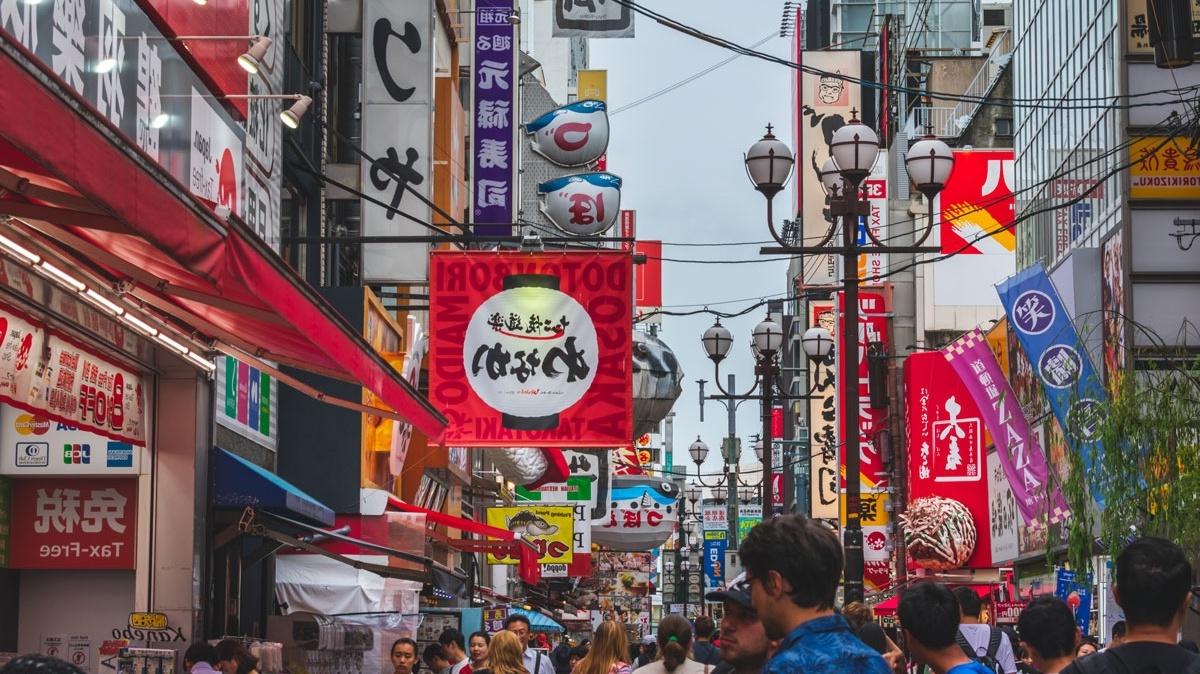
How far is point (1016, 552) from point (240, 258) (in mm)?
28617

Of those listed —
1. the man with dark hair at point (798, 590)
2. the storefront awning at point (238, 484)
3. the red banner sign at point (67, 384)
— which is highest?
the red banner sign at point (67, 384)

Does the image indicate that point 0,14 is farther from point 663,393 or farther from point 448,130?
point 663,393

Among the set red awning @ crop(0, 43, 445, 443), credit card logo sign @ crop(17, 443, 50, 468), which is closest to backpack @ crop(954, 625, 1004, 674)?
red awning @ crop(0, 43, 445, 443)

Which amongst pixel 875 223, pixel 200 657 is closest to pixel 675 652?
pixel 200 657

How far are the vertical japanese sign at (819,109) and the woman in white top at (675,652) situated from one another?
40287 millimetres

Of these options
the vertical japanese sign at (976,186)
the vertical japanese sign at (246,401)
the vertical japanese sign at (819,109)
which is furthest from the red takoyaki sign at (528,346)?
the vertical japanese sign at (819,109)

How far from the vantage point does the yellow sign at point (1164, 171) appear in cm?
2711

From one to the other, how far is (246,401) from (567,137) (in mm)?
11857

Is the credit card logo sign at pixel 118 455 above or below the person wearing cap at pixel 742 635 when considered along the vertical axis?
above

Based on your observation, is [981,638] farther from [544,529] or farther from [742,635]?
[544,529]

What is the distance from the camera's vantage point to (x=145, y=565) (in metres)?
15.0

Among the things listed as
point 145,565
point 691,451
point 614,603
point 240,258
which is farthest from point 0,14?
point 614,603

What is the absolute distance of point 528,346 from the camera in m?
20.0

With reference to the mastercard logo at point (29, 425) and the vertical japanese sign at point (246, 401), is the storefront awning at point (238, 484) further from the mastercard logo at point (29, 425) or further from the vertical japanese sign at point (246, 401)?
the mastercard logo at point (29, 425)
